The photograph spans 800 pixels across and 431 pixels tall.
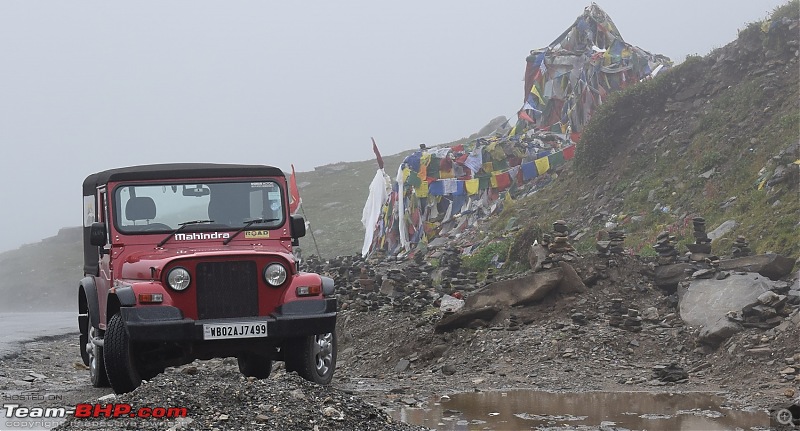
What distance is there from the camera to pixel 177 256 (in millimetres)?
9742

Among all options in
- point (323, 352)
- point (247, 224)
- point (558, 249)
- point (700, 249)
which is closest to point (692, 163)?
point (700, 249)

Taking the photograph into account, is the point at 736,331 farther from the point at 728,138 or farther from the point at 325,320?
the point at 728,138

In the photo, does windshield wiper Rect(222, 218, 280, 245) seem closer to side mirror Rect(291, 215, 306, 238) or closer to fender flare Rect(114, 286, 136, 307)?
side mirror Rect(291, 215, 306, 238)

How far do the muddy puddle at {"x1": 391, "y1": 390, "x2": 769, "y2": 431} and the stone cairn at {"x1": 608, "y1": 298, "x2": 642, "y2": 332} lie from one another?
3.04m

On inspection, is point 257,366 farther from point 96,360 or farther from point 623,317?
point 623,317

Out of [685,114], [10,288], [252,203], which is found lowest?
[10,288]

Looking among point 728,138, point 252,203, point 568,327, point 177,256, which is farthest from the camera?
point 728,138

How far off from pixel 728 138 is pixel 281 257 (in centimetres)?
1833

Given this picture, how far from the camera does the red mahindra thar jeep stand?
31.4 feet

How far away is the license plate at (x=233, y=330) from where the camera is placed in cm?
949

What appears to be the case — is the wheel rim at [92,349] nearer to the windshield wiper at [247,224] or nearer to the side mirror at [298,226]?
the windshield wiper at [247,224]

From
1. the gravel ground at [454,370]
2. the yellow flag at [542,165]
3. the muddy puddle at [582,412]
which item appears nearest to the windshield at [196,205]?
the gravel ground at [454,370]

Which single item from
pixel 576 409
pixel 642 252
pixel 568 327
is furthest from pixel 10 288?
pixel 576 409

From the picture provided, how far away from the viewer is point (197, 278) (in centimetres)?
961
